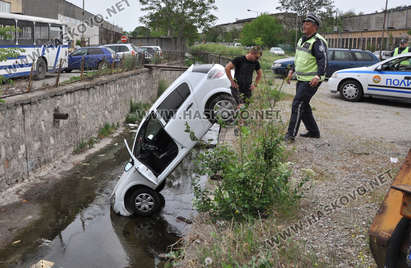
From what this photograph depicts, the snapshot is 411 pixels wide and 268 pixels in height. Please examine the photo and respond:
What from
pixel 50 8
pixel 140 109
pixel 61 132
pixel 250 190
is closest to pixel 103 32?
pixel 50 8

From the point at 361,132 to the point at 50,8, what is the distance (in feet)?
116

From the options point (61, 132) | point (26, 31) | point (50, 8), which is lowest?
point (61, 132)

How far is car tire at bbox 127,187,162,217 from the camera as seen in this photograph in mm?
6969

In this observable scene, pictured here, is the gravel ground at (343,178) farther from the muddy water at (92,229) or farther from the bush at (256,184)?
the muddy water at (92,229)

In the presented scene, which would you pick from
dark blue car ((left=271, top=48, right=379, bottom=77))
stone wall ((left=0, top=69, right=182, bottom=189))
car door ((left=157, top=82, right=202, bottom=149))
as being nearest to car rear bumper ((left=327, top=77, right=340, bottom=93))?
dark blue car ((left=271, top=48, right=379, bottom=77))

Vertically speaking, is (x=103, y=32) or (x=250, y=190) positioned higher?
(x=103, y=32)

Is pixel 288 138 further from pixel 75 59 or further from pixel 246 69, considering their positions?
pixel 75 59

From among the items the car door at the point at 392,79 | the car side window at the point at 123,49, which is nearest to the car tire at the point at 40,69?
the car side window at the point at 123,49

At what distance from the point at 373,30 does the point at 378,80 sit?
167 ft

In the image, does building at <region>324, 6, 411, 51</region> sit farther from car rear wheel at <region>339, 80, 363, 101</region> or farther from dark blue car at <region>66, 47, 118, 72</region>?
car rear wheel at <region>339, 80, 363, 101</region>

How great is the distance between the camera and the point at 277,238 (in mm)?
4016

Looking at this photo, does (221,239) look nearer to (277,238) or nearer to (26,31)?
(277,238)

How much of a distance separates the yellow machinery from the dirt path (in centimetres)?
108

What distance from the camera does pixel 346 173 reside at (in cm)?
625
